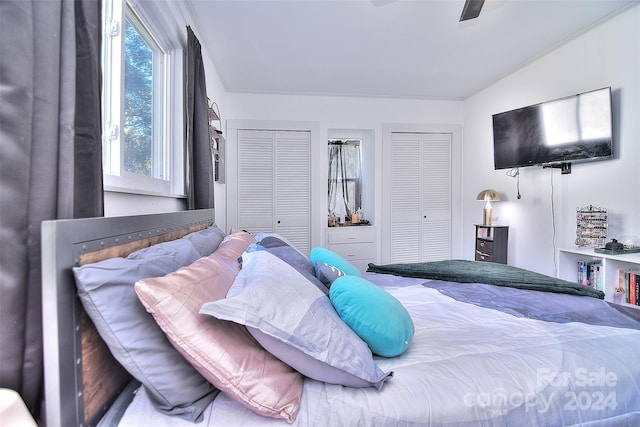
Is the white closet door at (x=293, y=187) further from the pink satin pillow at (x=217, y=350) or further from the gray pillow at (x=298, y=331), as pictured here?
the pink satin pillow at (x=217, y=350)

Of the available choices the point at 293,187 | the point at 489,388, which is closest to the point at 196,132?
the point at 293,187

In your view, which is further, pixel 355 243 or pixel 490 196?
pixel 355 243

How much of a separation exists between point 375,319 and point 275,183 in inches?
122

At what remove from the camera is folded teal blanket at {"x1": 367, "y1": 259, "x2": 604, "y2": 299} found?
1.56m

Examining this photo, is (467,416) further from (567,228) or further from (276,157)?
(276,157)

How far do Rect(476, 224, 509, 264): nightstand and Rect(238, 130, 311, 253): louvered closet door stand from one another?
2.18 m

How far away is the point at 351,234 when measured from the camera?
3.96 metres

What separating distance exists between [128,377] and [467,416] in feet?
3.15

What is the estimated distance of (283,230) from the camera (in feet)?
12.7

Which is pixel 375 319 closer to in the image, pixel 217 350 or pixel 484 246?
pixel 217 350

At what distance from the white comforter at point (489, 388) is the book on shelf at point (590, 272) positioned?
156 centimetres

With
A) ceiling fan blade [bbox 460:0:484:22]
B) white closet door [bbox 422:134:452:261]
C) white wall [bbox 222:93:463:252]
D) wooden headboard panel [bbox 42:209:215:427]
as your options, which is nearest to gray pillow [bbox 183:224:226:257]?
wooden headboard panel [bbox 42:209:215:427]

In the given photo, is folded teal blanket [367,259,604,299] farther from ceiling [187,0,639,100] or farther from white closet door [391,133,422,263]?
white closet door [391,133,422,263]

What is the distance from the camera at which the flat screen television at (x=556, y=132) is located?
7.66 ft
